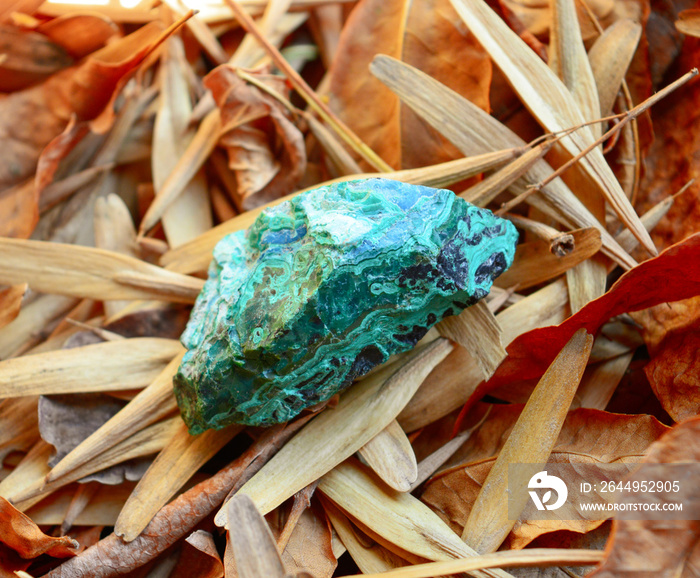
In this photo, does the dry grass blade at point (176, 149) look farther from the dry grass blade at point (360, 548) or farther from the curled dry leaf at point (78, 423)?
the dry grass blade at point (360, 548)

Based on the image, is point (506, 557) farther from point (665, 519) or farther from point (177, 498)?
point (177, 498)

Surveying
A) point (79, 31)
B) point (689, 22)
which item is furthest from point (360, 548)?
point (79, 31)

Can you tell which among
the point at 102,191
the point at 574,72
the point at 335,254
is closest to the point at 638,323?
the point at 574,72

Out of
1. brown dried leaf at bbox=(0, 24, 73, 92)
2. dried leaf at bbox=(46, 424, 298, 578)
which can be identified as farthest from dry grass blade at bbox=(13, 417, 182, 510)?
brown dried leaf at bbox=(0, 24, 73, 92)

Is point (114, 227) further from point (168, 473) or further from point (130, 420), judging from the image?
point (168, 473)

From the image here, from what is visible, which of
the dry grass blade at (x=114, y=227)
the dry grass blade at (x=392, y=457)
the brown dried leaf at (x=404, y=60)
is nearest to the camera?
the dry grass blade at (x=392, y=457)

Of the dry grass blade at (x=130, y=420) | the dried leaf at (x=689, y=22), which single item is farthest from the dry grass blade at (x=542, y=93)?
the dry grass blade at (x=130, y=420)
